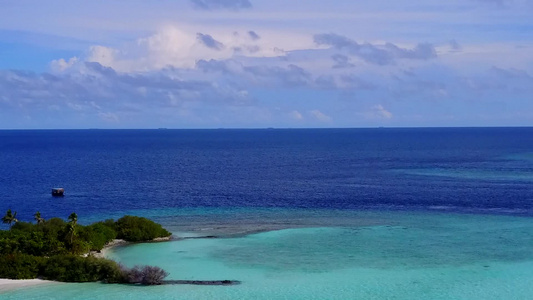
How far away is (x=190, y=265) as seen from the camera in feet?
160

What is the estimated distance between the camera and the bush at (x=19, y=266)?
141ft

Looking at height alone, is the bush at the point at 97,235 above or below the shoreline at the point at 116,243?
above

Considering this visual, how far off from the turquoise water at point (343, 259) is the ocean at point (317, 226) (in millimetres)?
134

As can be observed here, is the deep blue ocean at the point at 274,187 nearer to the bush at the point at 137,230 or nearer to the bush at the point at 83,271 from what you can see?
the bush at the point at 137,230

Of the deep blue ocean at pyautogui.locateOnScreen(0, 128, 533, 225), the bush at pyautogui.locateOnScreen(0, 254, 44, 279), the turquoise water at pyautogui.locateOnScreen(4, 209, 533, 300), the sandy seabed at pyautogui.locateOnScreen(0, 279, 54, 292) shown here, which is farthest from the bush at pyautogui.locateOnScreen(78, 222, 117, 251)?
the deep blue ocean at pyautogui.locateOnScreen(0, 128, 533, 225)

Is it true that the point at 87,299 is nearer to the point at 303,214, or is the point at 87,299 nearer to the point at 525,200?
the point at 303,214

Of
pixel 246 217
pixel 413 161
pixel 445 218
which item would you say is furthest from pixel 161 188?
pixel 413 161

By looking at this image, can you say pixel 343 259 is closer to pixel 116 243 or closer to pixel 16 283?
pixel 116 243

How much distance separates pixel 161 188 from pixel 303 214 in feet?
119

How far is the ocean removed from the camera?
42.1m

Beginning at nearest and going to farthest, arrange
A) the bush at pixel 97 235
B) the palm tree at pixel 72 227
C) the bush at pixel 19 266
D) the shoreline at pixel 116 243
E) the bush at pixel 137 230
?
the bush at pixel 19 266
the palm tree at pixel 72 227
the bush at pixel 97 235
the shoreline at pixel 116 243
the bush at pixel 137 230

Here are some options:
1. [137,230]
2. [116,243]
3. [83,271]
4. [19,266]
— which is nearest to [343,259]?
[137,230]

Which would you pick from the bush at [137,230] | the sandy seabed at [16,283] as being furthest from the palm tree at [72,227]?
the bush at [137,230]

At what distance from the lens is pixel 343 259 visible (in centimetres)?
5047
